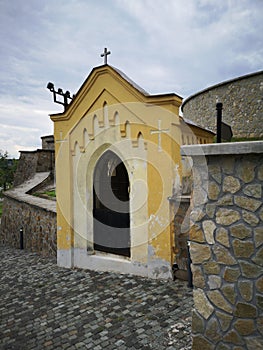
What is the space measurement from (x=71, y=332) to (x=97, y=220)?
341cm

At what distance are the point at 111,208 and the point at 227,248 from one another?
5303mm

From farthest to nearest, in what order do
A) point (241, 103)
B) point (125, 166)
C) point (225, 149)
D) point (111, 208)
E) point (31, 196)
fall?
1. point (241, 103)
2. point (31, 196)
3. point (111, 208)
4. point (125, 166)
5. point (225, 149)

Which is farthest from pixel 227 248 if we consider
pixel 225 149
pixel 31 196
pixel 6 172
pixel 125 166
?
pixel 6 172

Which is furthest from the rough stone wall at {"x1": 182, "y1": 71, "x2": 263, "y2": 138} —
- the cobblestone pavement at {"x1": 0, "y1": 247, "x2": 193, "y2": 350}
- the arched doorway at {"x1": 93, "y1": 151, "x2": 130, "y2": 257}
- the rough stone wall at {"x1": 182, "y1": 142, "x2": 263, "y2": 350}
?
the rough stone wall at {"x1": 182, "y1": 142, "x2": 263, "y2": 350}

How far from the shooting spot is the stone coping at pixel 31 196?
910cm

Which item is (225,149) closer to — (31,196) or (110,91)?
(110,91)

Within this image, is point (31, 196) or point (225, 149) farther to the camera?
point (31, 196)

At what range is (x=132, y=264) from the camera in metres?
5.96

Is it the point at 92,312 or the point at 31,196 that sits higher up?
the point at 31,196

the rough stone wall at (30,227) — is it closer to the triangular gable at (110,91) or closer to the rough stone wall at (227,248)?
the triangular gable at (110,91)

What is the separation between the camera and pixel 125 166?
6.27 metres

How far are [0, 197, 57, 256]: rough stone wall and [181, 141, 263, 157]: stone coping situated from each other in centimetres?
605

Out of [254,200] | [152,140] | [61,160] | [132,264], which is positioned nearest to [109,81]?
[152,140]

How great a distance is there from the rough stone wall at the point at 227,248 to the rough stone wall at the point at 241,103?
12182 millimetres
